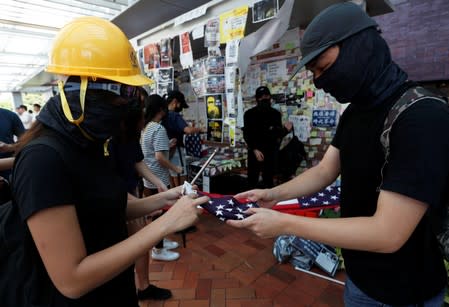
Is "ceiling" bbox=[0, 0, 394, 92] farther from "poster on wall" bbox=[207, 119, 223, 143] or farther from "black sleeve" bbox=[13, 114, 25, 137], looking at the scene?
"poster on wall" bbox=[207, 119, 223, 143]

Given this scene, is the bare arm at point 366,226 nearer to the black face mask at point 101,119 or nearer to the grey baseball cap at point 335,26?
the grey baseball cap at point 335,26

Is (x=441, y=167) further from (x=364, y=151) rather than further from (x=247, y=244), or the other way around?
(x=247, y=244)

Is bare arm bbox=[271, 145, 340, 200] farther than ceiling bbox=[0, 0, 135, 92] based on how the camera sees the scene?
No

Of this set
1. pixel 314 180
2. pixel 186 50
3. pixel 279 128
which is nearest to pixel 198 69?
pixel 186 50

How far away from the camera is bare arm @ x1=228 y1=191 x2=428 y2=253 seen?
0.80 metres

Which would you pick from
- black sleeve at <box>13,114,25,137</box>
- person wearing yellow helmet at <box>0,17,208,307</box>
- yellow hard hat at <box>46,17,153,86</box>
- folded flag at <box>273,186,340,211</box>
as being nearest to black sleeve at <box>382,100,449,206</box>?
person wearing yellow helmet at <box>0,17,208,307</box>

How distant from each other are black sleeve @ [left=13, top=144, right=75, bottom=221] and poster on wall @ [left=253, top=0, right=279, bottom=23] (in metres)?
2.29

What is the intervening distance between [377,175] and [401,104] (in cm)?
26

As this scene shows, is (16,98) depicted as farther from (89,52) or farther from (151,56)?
(89,52)

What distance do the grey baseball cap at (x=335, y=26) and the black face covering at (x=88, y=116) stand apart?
754 millimetres

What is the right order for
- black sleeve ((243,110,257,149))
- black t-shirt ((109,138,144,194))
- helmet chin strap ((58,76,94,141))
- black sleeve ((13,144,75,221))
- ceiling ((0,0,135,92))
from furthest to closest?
1. ceiling ((0,0,135,92))
2. black sleeve ((243,110,257,149))
3. black t-shirt ((109,138,144,194))
4. helmet chin strap ((58,76,94,141))
5. black sleeve ((13,144,75,221))

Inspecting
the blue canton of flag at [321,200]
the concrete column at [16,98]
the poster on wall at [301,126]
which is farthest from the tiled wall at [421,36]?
the concrete column at [16,98]

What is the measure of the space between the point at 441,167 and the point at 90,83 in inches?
45.7

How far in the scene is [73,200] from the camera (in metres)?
0.81
